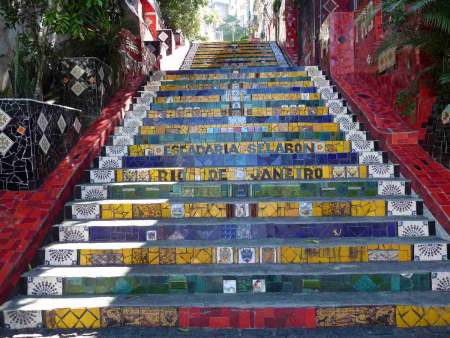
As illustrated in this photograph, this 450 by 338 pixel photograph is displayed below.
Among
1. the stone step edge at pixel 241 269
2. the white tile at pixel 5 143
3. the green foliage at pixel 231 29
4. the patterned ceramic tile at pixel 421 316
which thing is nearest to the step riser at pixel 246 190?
the white tile at pixel 5 143

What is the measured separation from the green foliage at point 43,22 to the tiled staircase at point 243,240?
1116mm

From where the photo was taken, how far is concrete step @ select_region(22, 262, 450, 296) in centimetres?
282

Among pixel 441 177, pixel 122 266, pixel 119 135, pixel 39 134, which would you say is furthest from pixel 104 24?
pixel 441 177

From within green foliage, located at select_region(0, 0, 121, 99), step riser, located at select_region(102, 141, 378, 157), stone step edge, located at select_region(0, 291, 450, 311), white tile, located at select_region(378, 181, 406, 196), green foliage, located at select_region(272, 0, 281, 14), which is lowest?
stone step edge, located at select_region(0, 291, 450, 311)

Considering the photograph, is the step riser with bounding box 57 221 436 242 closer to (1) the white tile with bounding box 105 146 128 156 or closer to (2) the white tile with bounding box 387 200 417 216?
(2) the white tile with bounding box 387 200 417 216

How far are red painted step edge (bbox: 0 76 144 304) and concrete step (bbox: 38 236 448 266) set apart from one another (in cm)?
17

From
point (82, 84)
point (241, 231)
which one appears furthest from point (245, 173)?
point (82, 84)

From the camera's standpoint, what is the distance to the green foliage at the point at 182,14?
13422mm

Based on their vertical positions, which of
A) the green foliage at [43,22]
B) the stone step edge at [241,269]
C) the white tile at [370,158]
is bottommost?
the stone step edge at [241,269]

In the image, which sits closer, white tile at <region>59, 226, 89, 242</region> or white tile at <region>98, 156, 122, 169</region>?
white tile at <region>59, 226, 89, 242</region>

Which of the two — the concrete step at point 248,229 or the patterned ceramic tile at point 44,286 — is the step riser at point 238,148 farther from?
the patterned ceramic tile at point 44,286

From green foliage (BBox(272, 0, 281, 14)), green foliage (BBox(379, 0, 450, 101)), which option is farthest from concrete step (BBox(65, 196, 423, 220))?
green foliage (BBox(272, 0, 281, 14))

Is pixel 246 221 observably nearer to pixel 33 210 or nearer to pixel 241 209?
pixel 241 209

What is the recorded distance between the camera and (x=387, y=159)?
4.12m
